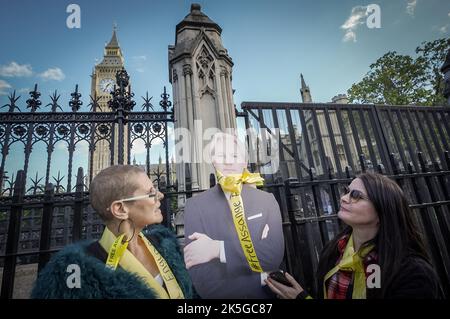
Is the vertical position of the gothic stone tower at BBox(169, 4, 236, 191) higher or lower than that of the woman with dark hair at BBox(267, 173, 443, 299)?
higher

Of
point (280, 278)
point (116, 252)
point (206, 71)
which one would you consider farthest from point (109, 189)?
point (206, 71)

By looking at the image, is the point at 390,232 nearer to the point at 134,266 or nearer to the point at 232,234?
the point at 232,234

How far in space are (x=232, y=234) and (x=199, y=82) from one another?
13.0 ft

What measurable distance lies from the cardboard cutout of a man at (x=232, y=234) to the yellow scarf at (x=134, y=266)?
23 centimetres

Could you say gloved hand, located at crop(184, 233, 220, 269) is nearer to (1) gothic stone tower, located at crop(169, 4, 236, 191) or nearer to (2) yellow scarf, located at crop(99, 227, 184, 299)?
(2) yellow scarf, located at crop(99, 227, 184, 299)

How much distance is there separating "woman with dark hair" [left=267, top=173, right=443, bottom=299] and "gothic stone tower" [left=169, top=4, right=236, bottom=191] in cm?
283

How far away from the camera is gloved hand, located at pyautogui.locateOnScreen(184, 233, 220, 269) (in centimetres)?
194

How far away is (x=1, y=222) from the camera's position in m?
6.50

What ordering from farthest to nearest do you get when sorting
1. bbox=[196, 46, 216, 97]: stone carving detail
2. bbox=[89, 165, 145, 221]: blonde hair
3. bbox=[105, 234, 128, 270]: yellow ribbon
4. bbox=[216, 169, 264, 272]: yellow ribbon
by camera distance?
1. bbox=[196, 46, 216, 97]: stone carving detail
2. bbox=[216, 169, 264, 272]: yellow ribbon
3. bbox=[89, 165, 145, 221]: blonde hair
4. bbox=[105, 234, 128, 270]: yellow ribbon

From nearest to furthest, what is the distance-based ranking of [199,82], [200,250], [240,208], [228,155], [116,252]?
[116,252] → [200,250] → [240,208] → [228,155] → [199,82]

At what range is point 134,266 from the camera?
163cm

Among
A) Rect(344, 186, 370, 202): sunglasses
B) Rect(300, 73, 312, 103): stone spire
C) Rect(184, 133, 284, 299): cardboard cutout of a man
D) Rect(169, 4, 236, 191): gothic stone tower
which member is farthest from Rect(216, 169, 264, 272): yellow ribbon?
Rect(300, 73, 312, 103): stone spire
